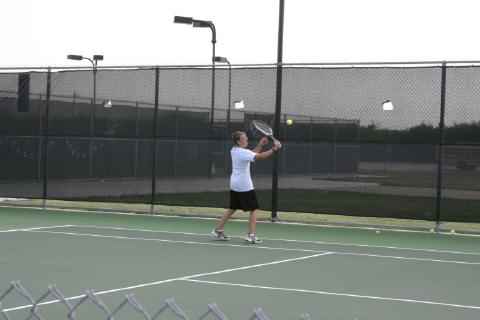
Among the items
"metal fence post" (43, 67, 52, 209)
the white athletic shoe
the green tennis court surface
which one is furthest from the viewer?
"metal fence post" (43, 67, 52, 209)

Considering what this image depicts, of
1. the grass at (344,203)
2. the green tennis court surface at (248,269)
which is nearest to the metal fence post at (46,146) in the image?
the grass at (344,203)

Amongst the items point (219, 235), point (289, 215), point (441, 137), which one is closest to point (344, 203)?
point (289, 215)

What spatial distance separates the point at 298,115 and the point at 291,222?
2299 mm

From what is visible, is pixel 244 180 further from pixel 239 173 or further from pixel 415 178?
pixel 415 178

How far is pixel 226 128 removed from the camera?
17031mm

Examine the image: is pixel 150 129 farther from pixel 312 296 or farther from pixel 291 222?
pixel 312 296

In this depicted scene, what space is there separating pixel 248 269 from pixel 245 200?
97.0 inches

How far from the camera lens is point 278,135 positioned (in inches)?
611

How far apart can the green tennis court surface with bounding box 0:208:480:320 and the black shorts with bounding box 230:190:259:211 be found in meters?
0.53

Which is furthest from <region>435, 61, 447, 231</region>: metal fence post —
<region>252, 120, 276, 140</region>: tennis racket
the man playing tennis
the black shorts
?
the black shorts

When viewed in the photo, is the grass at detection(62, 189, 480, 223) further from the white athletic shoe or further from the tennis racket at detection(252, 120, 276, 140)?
the white athletic shoe

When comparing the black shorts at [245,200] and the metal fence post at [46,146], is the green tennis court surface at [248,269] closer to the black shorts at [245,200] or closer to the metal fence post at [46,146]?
the black shorts at [245,200]

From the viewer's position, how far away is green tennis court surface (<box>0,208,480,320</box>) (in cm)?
783

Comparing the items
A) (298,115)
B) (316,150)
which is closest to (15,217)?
(298,115)
